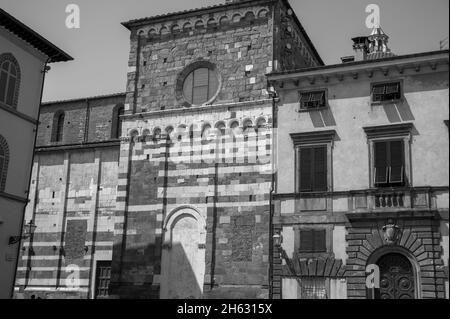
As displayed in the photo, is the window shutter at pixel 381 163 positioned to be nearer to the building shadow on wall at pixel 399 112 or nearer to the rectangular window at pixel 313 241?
the building shadow on wall at pixel 399 112

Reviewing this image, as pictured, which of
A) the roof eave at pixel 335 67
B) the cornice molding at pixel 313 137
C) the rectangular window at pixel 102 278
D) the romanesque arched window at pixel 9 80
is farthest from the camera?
Answer: the rectangular window at pixel 102 278

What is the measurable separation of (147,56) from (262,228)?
958cm

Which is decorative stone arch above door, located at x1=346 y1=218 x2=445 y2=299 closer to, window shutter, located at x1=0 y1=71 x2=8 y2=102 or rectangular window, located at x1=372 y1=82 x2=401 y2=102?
rectangular window, located at x1=372 y1=82 x2=401 y2=102

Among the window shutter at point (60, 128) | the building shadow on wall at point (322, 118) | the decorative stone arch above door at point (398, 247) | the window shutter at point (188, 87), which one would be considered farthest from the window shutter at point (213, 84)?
the window shutter at point (60, 128)

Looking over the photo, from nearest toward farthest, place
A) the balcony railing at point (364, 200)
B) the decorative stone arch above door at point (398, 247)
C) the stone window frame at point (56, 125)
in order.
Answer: the decorative stone arch above door at point (398, 247) → the balcony railing at point (364, 200) → the stone window frame at point (56, 125)

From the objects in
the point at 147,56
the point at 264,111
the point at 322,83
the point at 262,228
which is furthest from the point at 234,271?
the point at 147,56

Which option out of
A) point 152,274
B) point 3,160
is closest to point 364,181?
point 152,274

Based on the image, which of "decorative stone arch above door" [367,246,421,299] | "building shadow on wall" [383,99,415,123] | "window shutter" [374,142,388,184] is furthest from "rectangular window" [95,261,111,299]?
"building shadow on wall" [383,99,415,123]

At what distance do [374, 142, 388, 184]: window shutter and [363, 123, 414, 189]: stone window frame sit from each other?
0.42ft

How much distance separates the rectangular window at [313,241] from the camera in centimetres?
2203

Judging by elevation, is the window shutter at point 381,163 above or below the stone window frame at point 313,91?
below

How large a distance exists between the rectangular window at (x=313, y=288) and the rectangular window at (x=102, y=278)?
34.7ft

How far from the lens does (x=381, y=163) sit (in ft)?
71.4

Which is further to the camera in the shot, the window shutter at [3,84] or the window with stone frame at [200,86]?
the window with stone frame at [200,86]
